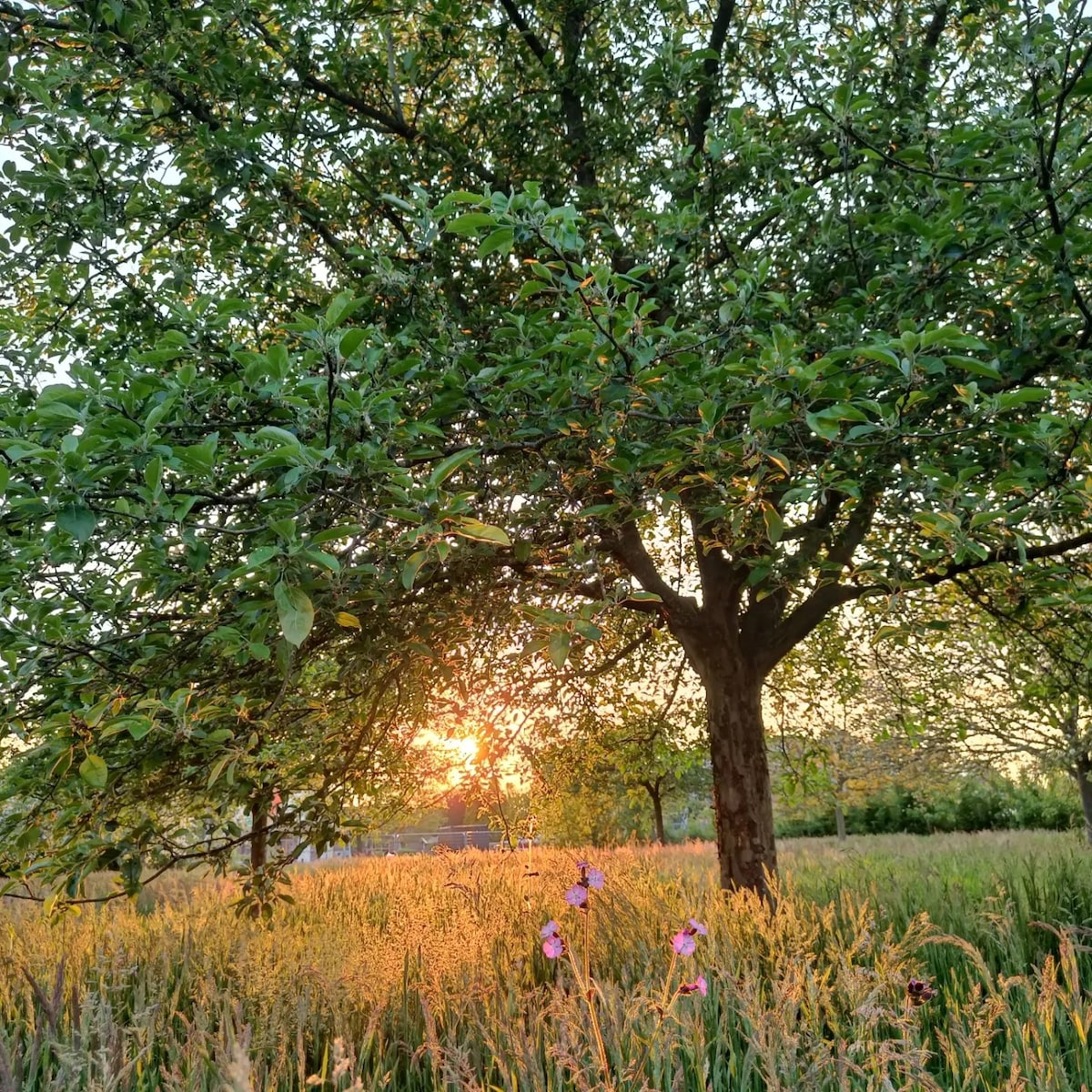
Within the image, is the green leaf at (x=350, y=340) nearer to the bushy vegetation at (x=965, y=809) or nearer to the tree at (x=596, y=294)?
the tree at (x=596, y=294)

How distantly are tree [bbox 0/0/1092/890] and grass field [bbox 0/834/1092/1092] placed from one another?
128cm

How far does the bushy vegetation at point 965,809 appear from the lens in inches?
1022

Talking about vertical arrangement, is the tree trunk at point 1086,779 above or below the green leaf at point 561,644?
below

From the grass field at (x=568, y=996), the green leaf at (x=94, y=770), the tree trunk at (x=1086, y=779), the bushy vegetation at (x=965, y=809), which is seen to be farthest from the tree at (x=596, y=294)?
the bushy vegetation at (x=965, y=809)

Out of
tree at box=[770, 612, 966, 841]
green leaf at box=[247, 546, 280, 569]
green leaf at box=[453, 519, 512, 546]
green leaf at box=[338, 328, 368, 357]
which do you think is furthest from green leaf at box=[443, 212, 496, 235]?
tree at box=[770, 612, 966, 841]

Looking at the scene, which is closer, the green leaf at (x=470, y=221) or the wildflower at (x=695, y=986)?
the wildflower at (x=695, y=986)

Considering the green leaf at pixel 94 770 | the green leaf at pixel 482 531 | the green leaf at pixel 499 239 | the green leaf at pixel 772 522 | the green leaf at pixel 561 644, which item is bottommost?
the green leaf at pixel 94 770

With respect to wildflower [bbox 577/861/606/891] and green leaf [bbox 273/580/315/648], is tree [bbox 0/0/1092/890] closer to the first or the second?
green leaf [bbox 273/580/315/648]

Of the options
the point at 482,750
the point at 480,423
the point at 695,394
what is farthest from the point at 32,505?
the point at 482,750

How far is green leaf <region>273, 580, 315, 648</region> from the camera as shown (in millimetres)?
2256

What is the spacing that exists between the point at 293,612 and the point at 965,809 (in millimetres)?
30774

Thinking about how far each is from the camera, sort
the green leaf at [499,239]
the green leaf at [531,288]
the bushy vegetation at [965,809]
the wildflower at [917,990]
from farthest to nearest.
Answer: the bushy vegetation at [965,809] < the green leaf at [531,288] < the green leaf at [499,239] < the wildflower at [917,990]

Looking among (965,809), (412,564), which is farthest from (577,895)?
(965,809)

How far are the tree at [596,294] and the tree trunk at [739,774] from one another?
0.08 feet
